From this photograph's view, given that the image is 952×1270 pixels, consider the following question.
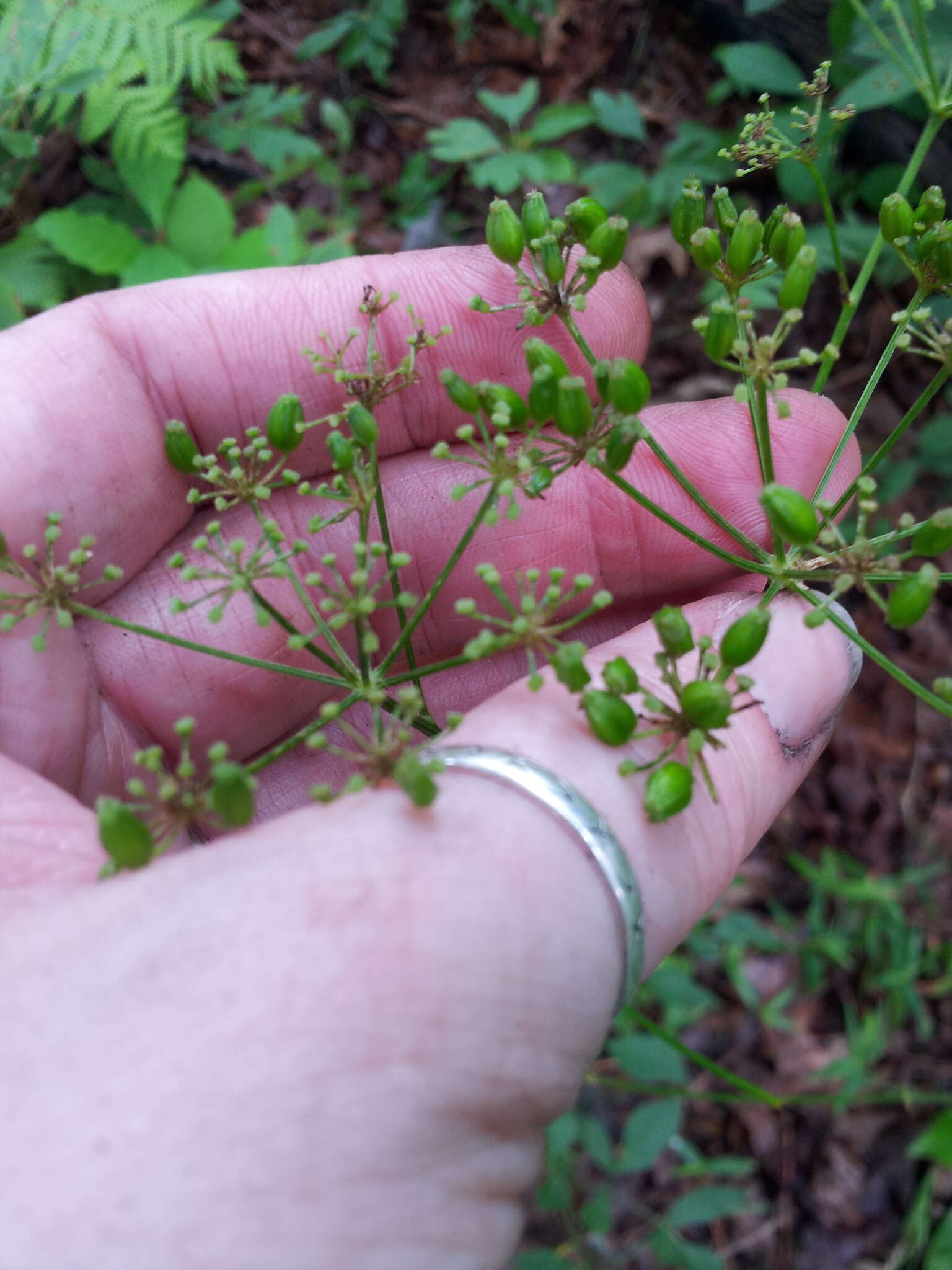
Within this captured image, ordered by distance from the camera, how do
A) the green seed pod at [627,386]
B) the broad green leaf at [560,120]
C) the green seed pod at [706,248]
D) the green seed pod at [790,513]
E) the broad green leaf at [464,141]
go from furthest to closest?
1. the broad green leaf at [560,120]
2. the broad green leaf at [464,141]
3. the green seed pod at [706,248]
4. the green seed pod at [627,386]
5. the green seed pod at [790,513]

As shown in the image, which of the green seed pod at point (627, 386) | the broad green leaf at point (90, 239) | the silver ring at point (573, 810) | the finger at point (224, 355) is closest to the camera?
the silver ring at point (573, 810)

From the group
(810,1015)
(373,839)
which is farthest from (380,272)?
(810,1015)

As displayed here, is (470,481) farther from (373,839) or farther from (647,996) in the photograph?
(647,996)

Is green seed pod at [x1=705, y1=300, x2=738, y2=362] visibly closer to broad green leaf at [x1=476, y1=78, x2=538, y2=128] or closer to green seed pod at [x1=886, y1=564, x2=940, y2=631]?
green seed pod at [x1=886, y1=564, x2=940, y2=631]

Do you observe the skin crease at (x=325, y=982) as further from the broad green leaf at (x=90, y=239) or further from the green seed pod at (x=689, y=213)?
the broad green leaf at (x=90, y=239)

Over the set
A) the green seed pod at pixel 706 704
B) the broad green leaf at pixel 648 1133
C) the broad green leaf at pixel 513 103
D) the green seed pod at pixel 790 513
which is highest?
the broad green leaf at pixel 513 103

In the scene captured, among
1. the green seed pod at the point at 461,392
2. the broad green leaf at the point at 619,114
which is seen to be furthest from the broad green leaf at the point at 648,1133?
the broad green leaf at the point at 619,114
